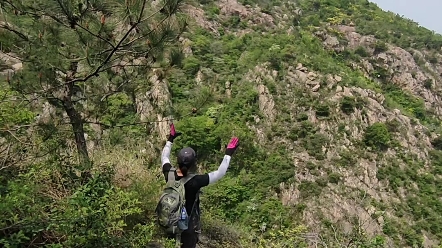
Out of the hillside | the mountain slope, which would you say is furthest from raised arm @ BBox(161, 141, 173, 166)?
the mountain slope

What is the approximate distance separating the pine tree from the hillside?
0.04 feet

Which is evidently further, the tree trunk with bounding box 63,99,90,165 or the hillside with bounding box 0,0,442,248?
the tree trunk with bounding box 63,99,90,165

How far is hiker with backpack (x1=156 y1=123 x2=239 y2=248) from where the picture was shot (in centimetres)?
282

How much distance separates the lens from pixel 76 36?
305 centimetres

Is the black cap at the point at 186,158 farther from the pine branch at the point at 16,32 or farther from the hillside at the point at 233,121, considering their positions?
the pine branch at the point at 16,32

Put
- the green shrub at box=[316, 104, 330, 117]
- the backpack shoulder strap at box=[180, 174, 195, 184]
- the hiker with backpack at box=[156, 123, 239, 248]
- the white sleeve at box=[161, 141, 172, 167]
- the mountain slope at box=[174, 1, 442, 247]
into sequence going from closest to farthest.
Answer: the hiker with backpack at box=[156, 123, 239, 248], the backpack shoulder strap at box=[180, 174, 195, 184], the white sleeve at box=[161, 141, 172, 167], the mountain slope at box=[174, 1, 442, 247], the green shrub at box=[316, 104, 330, 117]

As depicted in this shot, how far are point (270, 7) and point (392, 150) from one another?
13.1 m

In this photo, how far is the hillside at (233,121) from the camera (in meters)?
3.00

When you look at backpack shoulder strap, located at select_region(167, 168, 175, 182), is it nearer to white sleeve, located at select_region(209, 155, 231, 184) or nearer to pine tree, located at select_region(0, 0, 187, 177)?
white sleeve, located at select_region(209, 155, 231, 184)

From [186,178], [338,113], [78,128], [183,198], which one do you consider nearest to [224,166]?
[186,178]

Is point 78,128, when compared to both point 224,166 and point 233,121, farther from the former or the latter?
point 233,121

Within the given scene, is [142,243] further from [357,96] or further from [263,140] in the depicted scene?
[357,96]

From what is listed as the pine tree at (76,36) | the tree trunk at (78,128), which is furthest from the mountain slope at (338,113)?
the pine tree at (76,36)

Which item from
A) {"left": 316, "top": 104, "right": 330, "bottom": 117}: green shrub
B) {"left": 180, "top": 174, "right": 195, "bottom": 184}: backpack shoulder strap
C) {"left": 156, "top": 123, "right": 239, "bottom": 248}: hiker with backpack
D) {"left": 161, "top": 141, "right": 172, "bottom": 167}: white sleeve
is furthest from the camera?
{"left": 316, "top": 104, "right": 330, "bottom": 117}: green shrub
